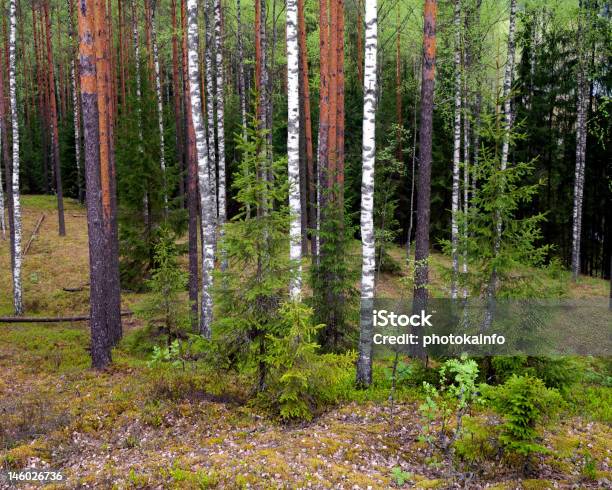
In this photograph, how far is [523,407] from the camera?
557 cm

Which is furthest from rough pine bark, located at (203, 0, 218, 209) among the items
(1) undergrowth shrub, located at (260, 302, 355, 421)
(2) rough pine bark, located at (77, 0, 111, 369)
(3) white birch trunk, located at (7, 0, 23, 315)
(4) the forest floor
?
(1) undergrowth shrub, located at (260, 302, 355, 421)

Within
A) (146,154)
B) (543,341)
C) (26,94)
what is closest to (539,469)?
(543,341)

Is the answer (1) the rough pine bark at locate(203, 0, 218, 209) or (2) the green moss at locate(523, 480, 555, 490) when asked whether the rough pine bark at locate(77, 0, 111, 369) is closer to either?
(1) the rough pine bark at locate(203, 0, 218, 209)

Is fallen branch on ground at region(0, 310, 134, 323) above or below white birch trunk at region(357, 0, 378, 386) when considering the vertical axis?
below

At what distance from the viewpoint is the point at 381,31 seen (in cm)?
2780

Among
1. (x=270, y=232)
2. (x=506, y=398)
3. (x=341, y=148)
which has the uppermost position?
(x=341, y=148)

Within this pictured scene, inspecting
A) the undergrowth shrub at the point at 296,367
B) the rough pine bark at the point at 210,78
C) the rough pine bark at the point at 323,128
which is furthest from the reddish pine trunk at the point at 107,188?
the undergrowth shrub at the point at 296,367

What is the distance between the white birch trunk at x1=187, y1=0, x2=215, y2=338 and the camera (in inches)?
411

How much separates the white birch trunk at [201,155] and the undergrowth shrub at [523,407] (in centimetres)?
607

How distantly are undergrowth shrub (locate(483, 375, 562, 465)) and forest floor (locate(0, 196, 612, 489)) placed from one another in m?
0.54

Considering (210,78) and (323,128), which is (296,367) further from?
(210,78)

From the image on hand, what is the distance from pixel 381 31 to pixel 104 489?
1104 inches

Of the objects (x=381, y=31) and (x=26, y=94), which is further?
(x=26, y=94)

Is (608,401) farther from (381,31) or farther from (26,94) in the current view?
(26,94)
